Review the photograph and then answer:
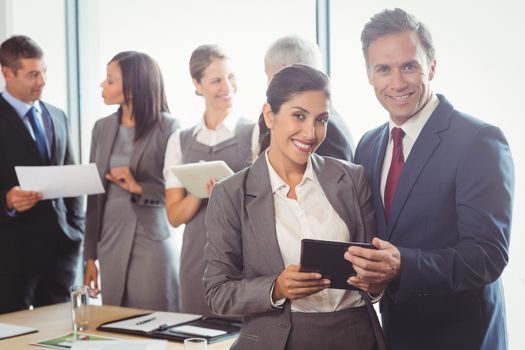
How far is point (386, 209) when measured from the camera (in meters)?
2.21

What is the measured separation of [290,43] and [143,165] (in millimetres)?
1064

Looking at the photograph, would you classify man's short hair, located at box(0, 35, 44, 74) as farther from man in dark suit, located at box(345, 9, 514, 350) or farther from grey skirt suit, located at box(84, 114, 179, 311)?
man in dark suit, located at box(345, 9, 514, 350)

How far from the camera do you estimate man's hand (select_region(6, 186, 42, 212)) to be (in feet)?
11.7

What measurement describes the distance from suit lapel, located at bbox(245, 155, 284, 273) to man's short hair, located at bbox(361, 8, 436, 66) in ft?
1.80

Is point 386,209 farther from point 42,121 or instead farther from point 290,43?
point 42,121

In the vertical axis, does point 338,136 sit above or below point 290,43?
below

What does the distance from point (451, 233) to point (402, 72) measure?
0.51 m

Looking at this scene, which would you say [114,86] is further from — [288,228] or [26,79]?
[288,228]

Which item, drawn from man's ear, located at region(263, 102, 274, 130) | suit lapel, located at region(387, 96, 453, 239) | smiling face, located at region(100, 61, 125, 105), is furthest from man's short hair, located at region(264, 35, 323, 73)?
smiling face, located at region(100, 61, 125, 105)

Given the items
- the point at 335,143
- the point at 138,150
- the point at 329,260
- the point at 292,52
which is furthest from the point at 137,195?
the point at 329,260

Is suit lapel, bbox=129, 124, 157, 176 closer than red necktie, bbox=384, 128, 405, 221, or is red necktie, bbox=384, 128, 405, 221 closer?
red necktie, bbox=384, 128, 405, 221

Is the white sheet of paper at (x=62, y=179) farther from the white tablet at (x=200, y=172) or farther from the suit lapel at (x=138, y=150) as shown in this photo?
Result: the white tablet at (x=200, y=172)

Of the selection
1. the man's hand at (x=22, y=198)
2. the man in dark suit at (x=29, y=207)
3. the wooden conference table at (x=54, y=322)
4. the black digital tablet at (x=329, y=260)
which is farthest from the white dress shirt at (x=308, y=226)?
the man in dark suit at (x=29, y=207)

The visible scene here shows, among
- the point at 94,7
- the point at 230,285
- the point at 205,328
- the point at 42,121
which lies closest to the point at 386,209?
the point at 230,285
